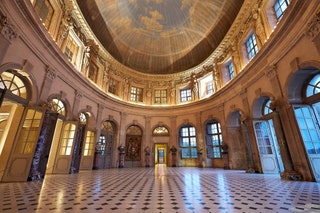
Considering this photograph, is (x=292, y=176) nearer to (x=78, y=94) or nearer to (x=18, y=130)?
(x=18, y=130)

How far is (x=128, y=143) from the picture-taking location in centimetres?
1326

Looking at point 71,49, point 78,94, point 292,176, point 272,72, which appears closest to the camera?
point 292,176

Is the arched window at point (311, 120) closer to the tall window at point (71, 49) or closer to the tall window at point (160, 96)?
the tall window at point (160, 96)

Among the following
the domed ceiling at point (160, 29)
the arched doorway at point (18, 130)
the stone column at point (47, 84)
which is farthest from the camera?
the domed ceiling at point (160, 29)

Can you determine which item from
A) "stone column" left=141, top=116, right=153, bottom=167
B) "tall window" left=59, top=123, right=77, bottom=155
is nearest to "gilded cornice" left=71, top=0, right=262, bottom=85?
"stone column" left=141, top=116, right=153, bottom=167

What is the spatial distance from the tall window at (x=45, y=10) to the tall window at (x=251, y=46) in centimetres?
1119

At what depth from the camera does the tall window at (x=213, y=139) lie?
1209cm

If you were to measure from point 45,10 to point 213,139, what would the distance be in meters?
13.6

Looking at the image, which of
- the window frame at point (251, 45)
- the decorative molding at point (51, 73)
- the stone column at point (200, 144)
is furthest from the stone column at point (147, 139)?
the window frame at point (251, 45)

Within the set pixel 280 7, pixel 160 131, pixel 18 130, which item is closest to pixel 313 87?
pixel 280 7

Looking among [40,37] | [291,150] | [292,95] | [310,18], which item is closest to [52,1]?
[40,37]

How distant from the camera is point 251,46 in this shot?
360 inches

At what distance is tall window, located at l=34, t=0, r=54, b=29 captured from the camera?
22.5ft

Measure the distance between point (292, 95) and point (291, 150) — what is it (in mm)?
2129
